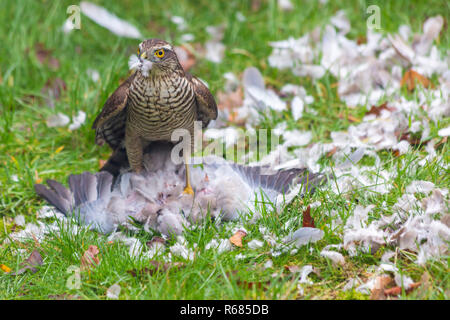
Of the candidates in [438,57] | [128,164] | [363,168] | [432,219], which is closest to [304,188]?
[363,168]

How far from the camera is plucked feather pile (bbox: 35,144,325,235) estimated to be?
348cm

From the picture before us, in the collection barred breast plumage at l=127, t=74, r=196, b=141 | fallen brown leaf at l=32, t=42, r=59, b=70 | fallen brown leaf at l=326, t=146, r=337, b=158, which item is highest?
fallen brown leaf at l=32, t=42, r=59, b=70

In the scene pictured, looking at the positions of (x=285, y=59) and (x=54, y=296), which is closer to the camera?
(x=54, y=296)

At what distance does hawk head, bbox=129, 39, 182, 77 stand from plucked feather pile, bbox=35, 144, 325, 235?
2.64 feet

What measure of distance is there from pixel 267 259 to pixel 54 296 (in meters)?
1.09

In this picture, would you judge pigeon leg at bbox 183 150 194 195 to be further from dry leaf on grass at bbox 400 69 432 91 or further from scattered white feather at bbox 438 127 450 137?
dry leaf on grass at bbox 400 69 432 91

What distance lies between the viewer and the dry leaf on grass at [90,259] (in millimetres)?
3016

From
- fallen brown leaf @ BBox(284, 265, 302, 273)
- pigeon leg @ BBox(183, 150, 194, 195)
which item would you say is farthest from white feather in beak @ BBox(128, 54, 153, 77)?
fallen brown leaf @ BBox(284, 265, 302, 273)

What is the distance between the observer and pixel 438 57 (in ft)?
16.0

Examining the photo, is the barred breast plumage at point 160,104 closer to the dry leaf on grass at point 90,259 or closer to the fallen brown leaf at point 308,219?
the dry leaf on grass at point 90,259

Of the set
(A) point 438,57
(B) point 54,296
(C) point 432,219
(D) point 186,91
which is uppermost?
(A) point 438,57

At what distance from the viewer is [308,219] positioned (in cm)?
314

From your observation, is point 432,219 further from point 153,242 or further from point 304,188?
point 153,242

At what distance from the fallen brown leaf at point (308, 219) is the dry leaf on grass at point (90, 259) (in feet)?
3.66
